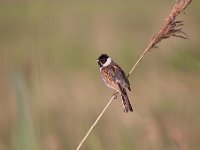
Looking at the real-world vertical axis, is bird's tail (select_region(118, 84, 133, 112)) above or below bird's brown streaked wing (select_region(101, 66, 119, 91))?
below

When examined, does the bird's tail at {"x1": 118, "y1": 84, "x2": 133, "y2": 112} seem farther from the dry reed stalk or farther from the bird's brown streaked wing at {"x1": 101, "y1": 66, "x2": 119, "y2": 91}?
the dry reed stalk

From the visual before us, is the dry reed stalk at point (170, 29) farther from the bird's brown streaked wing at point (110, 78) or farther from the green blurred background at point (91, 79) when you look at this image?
the bird's brown streaked wing at point (110, 78)

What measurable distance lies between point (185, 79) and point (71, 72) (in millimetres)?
10414

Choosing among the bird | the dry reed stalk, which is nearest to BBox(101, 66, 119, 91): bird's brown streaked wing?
the bird

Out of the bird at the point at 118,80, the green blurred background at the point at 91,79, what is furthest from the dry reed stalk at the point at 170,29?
the bird at the point at 118,80

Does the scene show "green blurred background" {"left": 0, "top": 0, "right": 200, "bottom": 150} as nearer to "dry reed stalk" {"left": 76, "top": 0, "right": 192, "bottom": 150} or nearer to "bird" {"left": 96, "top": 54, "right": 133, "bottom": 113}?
"bird" {"left": 96, "top": 54, "right": 133, "bottom": 113}

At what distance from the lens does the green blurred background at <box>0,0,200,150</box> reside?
3.19 metres

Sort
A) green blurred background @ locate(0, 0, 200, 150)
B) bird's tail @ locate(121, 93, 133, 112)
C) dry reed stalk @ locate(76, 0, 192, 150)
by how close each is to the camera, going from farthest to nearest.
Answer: bird's tail @ locate(121, 93, 133, 112) < dry reed stalk @ locate(76, 0, 192, 150) < green blurred background @ locate(0, 0, 200, 150)

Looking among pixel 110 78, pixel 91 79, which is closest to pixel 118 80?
pixel 110 78

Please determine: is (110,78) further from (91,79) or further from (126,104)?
(91,79)

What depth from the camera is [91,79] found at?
1324cm

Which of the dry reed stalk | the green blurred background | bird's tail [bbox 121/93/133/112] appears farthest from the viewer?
bird's tail [bbox 121/93/133/112]

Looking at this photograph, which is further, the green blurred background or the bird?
the bird

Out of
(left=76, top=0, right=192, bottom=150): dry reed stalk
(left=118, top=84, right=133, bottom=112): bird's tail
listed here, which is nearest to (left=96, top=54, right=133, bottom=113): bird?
(left=118, top=84, right=133, bottom=112): bird's tail
